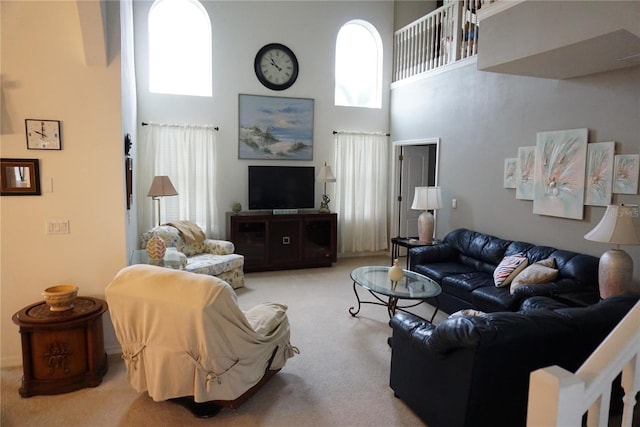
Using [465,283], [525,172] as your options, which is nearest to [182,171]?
[465,283]

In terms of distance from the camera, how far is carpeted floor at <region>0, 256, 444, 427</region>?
2.57 meters

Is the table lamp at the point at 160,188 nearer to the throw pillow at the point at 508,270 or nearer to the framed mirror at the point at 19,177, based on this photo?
the framed mirror at the point at 19,177

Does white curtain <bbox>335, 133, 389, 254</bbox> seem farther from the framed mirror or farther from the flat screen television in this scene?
the framed mirror

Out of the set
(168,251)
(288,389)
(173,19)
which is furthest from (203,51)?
(288,389)

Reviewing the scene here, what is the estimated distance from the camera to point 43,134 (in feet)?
9.98

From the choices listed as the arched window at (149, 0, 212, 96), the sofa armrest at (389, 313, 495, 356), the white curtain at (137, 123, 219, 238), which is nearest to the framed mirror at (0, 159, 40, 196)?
the white curtain at (137, 123, 219, 238)

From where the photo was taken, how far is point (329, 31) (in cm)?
669

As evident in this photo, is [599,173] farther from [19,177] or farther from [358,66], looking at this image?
[19,177]

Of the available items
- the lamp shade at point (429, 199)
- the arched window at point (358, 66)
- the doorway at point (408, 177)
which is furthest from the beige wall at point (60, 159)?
the doorway at point (408, 177)

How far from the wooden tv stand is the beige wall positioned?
2733 mm

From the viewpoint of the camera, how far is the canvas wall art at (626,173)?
3500mm

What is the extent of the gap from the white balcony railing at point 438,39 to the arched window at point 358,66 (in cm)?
34

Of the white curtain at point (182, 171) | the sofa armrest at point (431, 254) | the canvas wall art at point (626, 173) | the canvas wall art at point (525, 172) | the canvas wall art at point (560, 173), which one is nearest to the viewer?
the canvas wall art at point (626, 173)

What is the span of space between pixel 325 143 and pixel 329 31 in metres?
1.83
